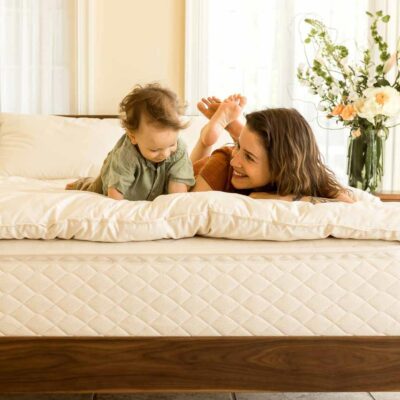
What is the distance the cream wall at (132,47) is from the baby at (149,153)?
1863 millimetres

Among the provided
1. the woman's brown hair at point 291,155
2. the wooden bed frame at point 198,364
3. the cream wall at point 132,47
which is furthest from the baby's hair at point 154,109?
the cream wall at point 132,47

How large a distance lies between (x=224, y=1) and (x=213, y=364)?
2943mm

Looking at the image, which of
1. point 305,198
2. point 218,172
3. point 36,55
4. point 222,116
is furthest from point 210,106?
point 36,55

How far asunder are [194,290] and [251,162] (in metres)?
0.55

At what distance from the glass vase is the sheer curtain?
3.39 ft

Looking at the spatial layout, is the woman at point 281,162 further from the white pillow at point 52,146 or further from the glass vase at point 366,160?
the white pillow at point 52,146

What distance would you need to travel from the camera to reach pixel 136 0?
13.1ft

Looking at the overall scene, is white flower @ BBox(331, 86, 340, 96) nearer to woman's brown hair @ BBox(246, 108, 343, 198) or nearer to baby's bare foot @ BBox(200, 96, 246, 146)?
baby's bare foot @ BBox(200, 96, 246, 146)

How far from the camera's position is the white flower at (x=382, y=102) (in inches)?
111

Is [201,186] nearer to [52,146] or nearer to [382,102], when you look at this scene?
[382,102]

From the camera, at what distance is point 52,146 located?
3375mm

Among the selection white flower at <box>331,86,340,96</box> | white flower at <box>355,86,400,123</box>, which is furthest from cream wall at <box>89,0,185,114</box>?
white flower at <box>355,86,400,123</box>

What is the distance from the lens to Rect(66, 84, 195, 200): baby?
2041mm

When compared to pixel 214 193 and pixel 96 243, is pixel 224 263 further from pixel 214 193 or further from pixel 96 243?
pixel 96 243
